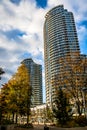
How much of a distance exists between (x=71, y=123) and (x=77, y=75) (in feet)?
46.5

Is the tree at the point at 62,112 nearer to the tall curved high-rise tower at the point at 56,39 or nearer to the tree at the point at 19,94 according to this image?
the tree at the point at 19,94

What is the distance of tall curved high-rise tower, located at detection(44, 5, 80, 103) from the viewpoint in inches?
6260

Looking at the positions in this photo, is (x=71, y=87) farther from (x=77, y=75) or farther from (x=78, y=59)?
(x=78, y=59)

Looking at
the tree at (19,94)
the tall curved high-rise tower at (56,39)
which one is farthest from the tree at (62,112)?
the tall curved high-rise tower at (56,39)

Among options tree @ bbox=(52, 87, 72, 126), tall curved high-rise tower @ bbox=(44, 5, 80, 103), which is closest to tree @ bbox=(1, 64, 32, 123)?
tree @ bbox=(52, 87, 72, 126)

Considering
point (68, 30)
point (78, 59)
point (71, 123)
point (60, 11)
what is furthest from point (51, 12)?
point (71, 123)

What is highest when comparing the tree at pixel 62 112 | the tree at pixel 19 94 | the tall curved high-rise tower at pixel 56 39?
the tall curved high-rise tower at pixel 56 39

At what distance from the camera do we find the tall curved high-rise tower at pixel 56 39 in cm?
15900

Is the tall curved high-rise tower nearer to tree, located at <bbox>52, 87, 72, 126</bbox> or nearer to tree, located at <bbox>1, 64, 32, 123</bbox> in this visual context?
tree, located at <bbox>1, 64, 32, 123</bbox>

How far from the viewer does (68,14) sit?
17475cm

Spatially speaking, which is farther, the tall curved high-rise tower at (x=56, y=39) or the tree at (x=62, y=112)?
the tall curved high-rise tower at (x=56, y=39)

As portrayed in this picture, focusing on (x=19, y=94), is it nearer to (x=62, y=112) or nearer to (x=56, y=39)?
(x=62, y=112)

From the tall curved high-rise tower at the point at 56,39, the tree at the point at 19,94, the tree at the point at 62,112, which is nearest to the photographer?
the tree at the point at 62,112

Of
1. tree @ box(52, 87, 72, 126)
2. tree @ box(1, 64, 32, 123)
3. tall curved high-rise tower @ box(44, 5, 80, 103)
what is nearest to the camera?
tree @ box(52, 87, 72, 126)
